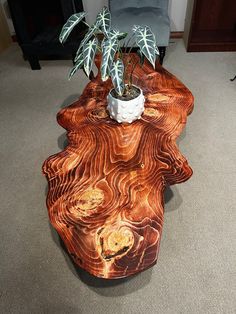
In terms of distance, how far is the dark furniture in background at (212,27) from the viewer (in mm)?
2559

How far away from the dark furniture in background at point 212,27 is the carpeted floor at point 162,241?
2.97 feet

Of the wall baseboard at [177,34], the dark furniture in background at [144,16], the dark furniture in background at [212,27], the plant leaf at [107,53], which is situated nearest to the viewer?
the plant leaf at [107,53]

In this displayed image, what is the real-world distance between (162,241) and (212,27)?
8.55 ft

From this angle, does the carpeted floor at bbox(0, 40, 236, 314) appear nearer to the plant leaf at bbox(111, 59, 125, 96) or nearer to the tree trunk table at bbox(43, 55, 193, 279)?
the tree trunk table at bbox(43, 55, 193, 279)

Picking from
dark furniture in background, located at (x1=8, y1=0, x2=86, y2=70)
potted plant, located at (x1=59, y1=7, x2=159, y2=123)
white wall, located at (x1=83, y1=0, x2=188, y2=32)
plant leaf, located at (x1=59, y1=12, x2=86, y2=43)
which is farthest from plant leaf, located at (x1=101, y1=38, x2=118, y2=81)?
white wall, located at (x1=83, y1=0, x2=188, y2=32)

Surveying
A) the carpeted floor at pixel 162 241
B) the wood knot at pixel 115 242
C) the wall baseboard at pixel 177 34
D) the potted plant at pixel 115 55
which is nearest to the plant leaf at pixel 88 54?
the potted plant at pixel 115 55

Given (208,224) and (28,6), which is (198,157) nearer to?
(208,224)

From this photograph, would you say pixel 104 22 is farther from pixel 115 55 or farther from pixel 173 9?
pixel 173 9

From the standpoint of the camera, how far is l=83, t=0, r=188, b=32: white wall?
9.09 feet

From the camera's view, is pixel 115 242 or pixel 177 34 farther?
pixel 177 34

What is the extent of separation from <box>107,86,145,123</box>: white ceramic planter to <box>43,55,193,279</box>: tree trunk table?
0.03 m

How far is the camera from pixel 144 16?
229 cm

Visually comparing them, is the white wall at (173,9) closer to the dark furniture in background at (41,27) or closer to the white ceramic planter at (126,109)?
the dark furniture in background at (41,27)

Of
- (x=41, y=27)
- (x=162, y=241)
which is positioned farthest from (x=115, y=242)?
(x=41, y=27)
